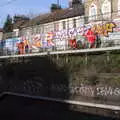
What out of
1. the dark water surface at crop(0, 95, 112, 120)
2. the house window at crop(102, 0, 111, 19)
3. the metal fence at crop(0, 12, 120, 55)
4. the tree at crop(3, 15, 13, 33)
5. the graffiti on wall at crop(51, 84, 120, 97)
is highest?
the house window at crop(102, 0, 111, 19)

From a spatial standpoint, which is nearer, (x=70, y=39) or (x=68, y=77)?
(x=68, y=77)

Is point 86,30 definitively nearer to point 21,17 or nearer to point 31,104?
point 31,104

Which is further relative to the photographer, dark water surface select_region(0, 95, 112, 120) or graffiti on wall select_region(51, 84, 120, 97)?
graffiti on wall select_region(51, 84, 120, 97)

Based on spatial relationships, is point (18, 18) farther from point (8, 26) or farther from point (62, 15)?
point (62, 15)

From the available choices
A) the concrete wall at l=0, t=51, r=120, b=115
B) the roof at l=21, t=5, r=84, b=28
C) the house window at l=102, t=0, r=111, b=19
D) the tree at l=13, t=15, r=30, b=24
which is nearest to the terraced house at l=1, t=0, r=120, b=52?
the house window at l=102, t=0, r=111, b=19

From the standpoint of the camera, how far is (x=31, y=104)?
27.7 meters

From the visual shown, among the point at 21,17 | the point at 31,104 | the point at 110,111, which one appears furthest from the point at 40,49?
the point at 21,17

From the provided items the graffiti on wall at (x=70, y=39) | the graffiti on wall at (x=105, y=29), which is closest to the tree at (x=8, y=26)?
the graffiti on wall at (x=70, y=39)

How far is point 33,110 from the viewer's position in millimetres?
26375

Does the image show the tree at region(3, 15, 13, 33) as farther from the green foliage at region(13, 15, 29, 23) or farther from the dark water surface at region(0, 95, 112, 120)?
the dark water surface at region(0, 95, 112, 120)

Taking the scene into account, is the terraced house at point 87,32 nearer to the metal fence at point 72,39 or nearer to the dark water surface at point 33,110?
the metal fence at point 72,39

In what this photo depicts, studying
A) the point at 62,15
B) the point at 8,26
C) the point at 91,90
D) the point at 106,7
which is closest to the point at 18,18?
the point at 8,26

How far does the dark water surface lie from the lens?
2341 centimetres

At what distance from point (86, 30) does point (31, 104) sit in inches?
305
